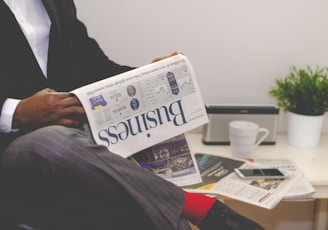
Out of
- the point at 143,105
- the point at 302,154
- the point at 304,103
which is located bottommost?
the point at 302,154

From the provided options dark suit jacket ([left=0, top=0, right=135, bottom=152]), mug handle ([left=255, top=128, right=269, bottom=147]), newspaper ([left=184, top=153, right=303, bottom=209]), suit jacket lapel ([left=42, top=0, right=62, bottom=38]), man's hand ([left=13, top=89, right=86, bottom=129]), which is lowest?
newspaper ([left=184, top=153, right=303, bottom=209])

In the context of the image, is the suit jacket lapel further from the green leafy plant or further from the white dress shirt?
the green leafy plant

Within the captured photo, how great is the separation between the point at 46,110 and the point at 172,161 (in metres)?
0.38

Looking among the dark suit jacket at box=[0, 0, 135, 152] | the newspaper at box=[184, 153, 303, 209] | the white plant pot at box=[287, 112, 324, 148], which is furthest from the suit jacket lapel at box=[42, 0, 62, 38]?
the white plant pot at box=[287, 112, 324, 148]

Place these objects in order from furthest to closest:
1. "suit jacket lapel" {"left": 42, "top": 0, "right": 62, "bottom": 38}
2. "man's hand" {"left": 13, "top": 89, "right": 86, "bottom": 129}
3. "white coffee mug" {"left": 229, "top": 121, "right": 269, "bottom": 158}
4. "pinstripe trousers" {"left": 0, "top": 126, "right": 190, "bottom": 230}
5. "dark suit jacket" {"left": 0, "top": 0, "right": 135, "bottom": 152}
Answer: "white coffee mug" {"left": 229, "top": 121, "right": 269, "bottom": 158} → "suit jacket lapel" {"left": 42, "top": 0, "right": 62, "bottom": 38} → "dark suit jacket" {"left": 0, "top": 0, "right": 135, "bottom": 152} → "man's hand" {"left": 13, "top": 89, "right": 86, "bottom": 129} → "pinstripe trousers" {"left": 0, "top": 126, "right": 190, "bottom": 230}

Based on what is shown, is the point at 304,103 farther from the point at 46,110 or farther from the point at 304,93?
the point at 46,110

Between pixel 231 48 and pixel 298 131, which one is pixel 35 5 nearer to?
pixel 231 48

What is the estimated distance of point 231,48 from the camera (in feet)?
5.18

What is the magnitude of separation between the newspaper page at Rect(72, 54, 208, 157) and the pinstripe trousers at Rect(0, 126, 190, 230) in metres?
0.11

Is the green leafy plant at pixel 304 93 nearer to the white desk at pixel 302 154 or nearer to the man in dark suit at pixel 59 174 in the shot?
the white desk at pixel 302 154

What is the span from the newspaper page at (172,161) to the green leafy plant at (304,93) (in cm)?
47

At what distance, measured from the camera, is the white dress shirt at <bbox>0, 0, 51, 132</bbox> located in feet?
4.00

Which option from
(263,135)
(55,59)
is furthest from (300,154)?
(55,59)

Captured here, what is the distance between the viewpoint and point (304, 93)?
4.88 feet
